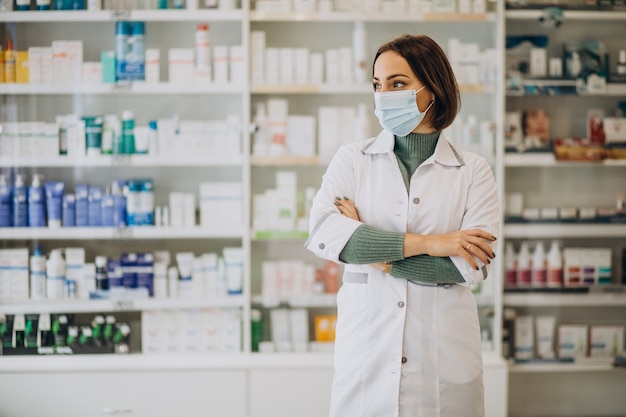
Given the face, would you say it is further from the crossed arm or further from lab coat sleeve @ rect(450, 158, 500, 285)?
the crossed arm

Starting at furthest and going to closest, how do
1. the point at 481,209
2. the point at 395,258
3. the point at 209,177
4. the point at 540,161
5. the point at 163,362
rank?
the point at 209,177, the point at 540,161, the point at 163,362, the point at 481,209, the point at 395,258

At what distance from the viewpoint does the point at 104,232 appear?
153 inches

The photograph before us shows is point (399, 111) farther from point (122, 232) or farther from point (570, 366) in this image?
point (570, 366)

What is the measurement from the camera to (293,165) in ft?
13.3

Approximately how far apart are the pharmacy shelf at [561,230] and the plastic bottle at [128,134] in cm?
210

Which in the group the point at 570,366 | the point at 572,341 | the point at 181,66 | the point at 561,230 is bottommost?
the point at 570,366

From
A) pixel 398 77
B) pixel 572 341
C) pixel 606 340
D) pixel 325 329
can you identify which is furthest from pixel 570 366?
pixel 398 77

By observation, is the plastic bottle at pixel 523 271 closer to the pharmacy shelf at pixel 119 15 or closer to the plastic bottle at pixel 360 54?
the plastic bottle at pixel 360 54

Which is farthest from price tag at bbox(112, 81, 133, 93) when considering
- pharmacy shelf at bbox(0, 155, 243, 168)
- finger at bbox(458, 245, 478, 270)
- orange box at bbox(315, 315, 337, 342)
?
finger at bbox(458, 245, 478, 270)

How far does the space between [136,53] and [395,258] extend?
2.37 m

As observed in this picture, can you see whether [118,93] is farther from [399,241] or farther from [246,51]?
[399,241]

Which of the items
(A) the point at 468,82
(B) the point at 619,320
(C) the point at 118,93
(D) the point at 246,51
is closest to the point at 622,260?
(B) the point at 619,320

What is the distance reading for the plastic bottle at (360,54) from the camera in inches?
156

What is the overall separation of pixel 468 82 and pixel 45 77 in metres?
2.28
